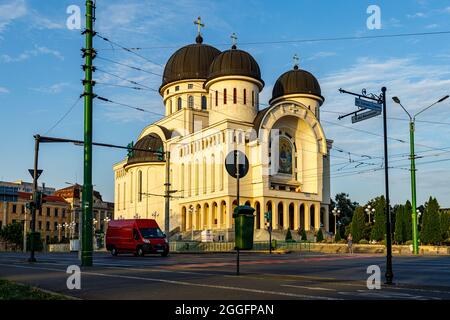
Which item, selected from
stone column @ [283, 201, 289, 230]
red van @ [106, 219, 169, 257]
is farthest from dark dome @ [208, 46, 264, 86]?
red van @ [106, 219, 169, 257]

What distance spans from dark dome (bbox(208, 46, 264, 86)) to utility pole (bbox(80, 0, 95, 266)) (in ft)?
157

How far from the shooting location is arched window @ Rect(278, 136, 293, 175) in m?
71.9

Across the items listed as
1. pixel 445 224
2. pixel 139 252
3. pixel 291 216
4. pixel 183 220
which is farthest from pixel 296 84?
pixel 139 252

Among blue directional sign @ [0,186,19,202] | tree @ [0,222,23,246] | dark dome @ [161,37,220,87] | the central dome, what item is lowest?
tree @ [0,222,23,246]

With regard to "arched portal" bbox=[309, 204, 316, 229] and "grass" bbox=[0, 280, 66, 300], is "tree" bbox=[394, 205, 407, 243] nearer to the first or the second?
"arched portal" bbox=[309, 204, 316, 229]

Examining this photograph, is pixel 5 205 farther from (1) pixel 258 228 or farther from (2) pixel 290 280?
(2) pixel 290 280

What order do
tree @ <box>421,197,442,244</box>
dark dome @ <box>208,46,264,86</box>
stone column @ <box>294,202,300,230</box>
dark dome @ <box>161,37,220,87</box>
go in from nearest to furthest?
tree @ <box>421,197,442,244</box>
stone column @ <box>294,202,300,230</box>
dark dome @ <box>208,46,264,86</box>
dark dome @ <box>161,37,220,87</box>

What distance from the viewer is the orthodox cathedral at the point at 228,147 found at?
66000 millimetres

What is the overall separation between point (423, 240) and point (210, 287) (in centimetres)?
4095

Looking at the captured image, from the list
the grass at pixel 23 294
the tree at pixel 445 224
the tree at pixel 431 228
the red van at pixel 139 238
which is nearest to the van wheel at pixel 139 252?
the red van at pixel 139 238

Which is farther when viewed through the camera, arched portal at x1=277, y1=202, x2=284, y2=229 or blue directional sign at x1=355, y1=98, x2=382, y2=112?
arched portal at x1=277, y1=202, x2=284, y2=229

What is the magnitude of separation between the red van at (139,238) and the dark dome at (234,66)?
35634 mm
